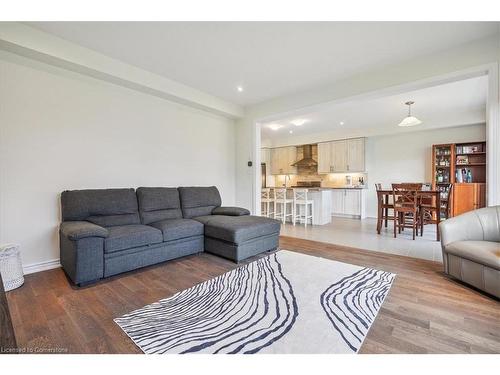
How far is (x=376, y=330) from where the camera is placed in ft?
5.40

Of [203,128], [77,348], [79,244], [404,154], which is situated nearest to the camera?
[77,348]

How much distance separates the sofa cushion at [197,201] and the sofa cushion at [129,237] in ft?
3.03

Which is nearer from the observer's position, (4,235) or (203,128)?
(4,235)

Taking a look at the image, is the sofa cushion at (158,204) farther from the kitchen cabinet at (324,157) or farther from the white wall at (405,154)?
the white wall at (405,154)

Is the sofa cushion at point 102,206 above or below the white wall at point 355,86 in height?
below

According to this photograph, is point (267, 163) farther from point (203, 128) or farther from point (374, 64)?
point (374, 64)

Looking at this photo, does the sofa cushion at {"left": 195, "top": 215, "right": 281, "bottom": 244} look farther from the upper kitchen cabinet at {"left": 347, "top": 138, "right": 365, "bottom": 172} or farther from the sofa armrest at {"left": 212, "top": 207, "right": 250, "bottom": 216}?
the upper kitchen cabinet at {"left": 347, "top": 138, "right": 365, "bottom": 172}

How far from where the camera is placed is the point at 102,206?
2928mm

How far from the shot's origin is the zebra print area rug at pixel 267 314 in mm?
1499

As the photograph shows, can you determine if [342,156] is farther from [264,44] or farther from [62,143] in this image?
[62,143]

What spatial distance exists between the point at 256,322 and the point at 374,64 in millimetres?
3399

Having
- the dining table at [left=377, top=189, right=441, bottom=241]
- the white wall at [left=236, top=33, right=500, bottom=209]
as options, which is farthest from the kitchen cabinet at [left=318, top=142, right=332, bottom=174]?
the white wall at [left=236, top=33, right=500, bottom=209]

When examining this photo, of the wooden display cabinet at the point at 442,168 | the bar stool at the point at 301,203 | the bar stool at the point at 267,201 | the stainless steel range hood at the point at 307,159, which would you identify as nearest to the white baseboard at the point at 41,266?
the bar stool at the point at 267,201
